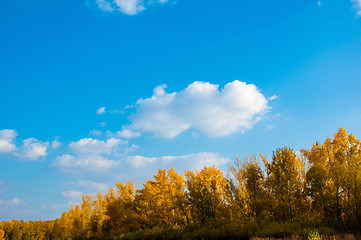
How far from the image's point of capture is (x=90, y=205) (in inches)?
2240

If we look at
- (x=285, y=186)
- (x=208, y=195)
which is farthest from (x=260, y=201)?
(x=208, y=195)

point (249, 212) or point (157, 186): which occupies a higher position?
point (157, 186)

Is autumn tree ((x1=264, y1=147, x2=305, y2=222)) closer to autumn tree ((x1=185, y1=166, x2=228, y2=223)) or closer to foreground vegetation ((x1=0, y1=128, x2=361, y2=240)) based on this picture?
foreground vegetation ((x1=0, y1=128, x2=361, y2=240))

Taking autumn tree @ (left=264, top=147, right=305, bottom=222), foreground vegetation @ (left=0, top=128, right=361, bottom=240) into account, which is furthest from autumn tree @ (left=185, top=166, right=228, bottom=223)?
autumn tree @ (left=264, top=147, right=305, bottom=222)

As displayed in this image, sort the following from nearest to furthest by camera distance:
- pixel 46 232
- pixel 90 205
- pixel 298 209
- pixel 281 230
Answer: pixel 281 230 < pixel 298 209 < pixel 90 205 < pixel 46 232

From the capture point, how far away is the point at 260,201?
85.9 feet

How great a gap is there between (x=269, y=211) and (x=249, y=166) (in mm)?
5008

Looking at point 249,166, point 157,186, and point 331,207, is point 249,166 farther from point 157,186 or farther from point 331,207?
point 157,186

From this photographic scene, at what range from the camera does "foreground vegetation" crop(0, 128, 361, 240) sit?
2066cm

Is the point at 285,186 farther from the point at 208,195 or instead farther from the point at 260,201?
the point at 208,195

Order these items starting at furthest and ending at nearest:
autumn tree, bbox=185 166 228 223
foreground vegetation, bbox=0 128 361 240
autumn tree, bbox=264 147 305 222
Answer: autumn tree, bbox=185 166 228 223
autumn tree, bbox=264 147 305 222
foreground vegetation, bbox=0 128 361 240

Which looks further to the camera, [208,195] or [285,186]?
[208,195]

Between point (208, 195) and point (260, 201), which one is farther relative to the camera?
point (208, 195)

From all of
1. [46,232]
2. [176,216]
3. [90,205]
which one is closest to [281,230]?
[176,216]
